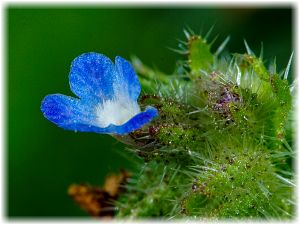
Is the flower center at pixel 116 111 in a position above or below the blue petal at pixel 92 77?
below

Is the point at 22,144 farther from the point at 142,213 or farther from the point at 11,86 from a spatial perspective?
the point at 142,213

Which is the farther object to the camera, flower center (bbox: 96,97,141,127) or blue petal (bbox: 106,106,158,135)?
flower center (bbox: 96,97,141,127)

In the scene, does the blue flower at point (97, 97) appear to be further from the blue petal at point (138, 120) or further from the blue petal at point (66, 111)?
the blue petal at point (138, 120)

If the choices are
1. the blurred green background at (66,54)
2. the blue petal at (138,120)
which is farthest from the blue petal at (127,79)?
the blurred green background at (66,54)

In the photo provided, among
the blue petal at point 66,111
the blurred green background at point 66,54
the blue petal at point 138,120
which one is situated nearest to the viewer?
the blue petal at point 138,120

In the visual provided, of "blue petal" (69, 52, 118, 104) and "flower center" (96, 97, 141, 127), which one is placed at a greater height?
"blue petal" (69, 52, 118, 104)

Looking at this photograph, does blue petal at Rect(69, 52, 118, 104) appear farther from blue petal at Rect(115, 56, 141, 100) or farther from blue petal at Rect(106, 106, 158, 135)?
blue petal at Rect(106, 106, 158, 135)

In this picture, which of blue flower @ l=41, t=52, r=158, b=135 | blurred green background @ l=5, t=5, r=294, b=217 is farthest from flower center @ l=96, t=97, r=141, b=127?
blurred green background @ l=5, t=5, r=294, b=217
